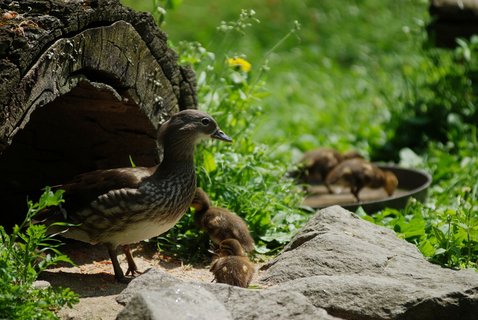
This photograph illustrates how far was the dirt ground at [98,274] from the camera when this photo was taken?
214 inches

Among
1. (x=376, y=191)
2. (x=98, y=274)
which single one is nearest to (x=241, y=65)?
(x=376, y=191)

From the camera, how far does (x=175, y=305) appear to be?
15.5 feet

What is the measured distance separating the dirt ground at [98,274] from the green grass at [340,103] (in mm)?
420

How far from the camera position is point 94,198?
20.3 ft

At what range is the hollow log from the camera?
5484 mm

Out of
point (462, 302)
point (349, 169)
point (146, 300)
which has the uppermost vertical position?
point (146, 300)

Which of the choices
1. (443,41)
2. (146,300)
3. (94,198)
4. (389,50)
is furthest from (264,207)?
(389,50)

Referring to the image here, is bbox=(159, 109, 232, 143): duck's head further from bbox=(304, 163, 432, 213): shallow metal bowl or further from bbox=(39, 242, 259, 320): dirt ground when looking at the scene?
bbox=(304, 163, 432, 213): shallow metal bowl

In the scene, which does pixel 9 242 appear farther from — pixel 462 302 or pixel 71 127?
pixel 462 302

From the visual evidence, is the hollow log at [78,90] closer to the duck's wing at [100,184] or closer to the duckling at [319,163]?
the duck's wing at [100,184]

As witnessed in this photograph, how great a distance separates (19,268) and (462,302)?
8.08 ft

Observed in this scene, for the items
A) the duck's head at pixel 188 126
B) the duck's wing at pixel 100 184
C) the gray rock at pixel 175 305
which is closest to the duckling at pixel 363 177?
the duck's head at pixel 188 126

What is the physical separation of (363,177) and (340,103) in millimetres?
3599

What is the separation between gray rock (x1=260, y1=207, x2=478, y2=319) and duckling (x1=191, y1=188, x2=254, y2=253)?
0.31 m
